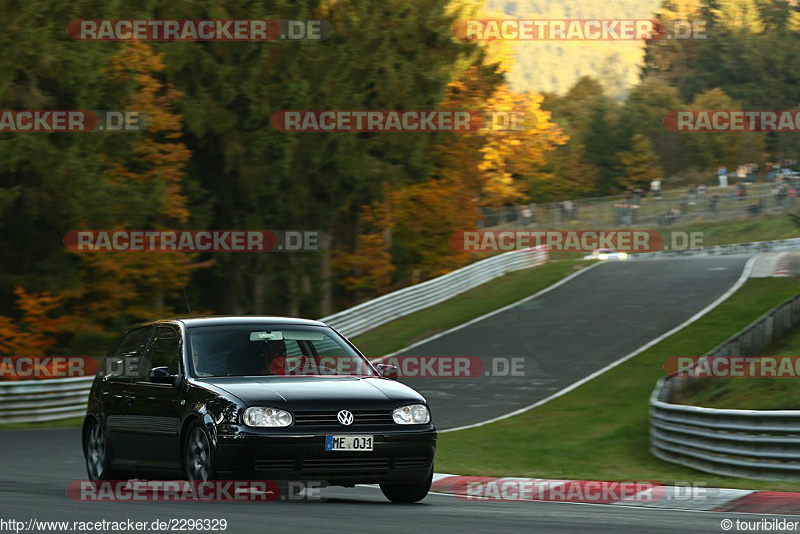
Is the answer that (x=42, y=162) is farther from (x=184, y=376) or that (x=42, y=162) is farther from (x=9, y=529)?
(x=9, y=529)

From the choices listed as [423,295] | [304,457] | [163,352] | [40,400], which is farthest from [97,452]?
[423,295]

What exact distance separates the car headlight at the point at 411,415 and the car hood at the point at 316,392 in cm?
5

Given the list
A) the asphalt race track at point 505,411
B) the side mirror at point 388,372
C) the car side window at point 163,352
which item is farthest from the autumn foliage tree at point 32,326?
the side mirror at point 388,372

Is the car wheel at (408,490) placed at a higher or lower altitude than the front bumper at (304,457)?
lower

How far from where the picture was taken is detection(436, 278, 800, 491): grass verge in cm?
1650

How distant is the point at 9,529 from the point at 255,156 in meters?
33.3

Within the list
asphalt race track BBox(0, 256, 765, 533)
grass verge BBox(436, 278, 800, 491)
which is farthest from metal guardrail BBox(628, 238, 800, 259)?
grass verge BBox(436, 278, 800, 491)

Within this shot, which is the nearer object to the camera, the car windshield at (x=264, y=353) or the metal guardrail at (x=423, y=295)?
the car windshield at (x=264, y=353)

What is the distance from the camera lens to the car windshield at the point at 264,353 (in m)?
10.8

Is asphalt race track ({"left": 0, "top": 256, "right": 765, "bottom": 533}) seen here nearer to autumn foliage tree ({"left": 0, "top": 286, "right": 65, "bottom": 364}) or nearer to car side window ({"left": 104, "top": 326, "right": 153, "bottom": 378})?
car side window ({"left": 104, "top": 326, "right": 153, "bottom": 378})

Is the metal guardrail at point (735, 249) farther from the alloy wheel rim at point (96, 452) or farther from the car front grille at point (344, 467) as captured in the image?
the car front grille at point (344, 467)

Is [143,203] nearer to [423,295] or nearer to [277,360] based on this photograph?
[423,295]

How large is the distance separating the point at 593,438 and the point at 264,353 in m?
11.7

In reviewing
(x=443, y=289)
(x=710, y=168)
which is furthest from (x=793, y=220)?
(x=710, y=168)
